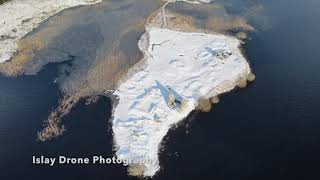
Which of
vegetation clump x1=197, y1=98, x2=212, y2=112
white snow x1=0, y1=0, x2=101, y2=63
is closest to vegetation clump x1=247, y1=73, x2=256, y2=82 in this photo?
vegetation clump x1=197, y1=98, x2=212, y2=112

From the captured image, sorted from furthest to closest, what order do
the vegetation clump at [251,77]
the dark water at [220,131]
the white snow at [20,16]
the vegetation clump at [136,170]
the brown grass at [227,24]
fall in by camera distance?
the brown grass at [227,24]
the white snow at [20,16]
the vegetation clump at [251,77]
the dark water at [220,131]
the vegetation clump at [136,170]

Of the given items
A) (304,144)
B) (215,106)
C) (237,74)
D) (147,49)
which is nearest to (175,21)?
(147,49)

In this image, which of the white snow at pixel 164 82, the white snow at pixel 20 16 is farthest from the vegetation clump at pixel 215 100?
the white snow at pixel 20 16

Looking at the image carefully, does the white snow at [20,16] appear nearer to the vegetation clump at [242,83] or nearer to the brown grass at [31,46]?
the brown grass at [31,46]

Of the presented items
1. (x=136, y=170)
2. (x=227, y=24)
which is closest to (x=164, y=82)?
(x=136, y=170)

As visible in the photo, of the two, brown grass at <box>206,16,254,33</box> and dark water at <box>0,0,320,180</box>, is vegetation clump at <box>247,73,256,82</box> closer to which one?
dark water at <box>0,0,320,180</box>

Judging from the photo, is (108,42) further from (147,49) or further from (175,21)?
(175,21)

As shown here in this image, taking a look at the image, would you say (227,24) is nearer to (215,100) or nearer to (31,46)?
(215,100)
